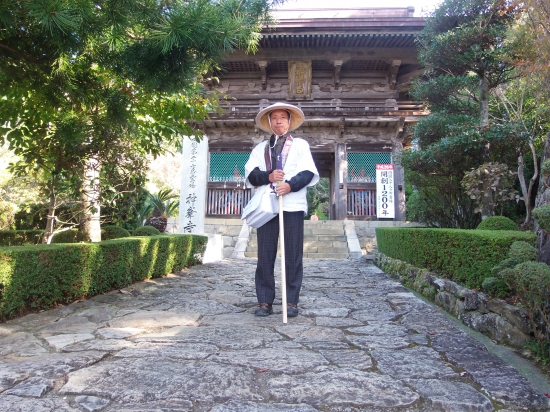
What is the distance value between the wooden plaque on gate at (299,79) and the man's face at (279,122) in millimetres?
10580

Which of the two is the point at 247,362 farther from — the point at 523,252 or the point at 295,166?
the point at 523,252

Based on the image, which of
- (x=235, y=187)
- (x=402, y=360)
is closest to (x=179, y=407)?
(x=402, y=360)

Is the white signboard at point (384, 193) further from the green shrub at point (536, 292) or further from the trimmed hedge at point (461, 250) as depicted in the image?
the green shrub at point (536, 292)

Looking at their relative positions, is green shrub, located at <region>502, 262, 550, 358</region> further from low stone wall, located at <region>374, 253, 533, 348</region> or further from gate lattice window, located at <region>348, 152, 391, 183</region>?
gate lattice window, located at <region>348, 152, 391, 183</region>

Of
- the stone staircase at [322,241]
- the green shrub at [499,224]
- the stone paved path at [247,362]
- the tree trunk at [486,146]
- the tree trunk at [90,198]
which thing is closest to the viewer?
the stone paved path at [247,362]

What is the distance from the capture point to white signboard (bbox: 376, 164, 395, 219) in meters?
13.0

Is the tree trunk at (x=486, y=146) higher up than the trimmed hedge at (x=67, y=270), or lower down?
higher up

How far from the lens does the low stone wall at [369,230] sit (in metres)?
11.7

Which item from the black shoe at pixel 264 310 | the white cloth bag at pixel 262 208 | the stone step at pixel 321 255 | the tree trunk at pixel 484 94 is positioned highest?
the tree trunk at pixel 484 94

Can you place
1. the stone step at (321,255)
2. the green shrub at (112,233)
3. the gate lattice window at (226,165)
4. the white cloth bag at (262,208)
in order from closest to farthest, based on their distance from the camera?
the white cloth bag at (262,208) < the green shrub at (112,233) < the stone step at (321,255) < the gate lattice window at (226,165)

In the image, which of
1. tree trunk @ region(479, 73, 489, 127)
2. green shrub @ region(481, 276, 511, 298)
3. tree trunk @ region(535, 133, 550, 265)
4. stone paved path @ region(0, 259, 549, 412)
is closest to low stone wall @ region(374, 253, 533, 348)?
green shrub @ region(481, 276, 511, 298)

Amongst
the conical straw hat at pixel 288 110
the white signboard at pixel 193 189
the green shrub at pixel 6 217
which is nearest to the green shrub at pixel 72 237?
the conical straw hat at pixel 288 110

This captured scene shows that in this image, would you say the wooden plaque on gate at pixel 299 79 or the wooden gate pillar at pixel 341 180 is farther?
the wooden plaque on gate at pixel 299 79

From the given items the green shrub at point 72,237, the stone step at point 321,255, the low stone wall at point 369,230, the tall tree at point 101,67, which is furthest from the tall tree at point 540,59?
the low stone wall at point 369,230
